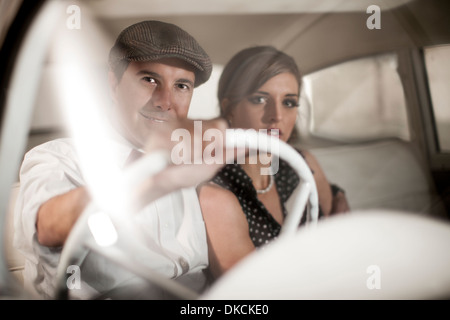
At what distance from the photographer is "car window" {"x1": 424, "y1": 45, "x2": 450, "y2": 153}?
Result: 121 centimetres

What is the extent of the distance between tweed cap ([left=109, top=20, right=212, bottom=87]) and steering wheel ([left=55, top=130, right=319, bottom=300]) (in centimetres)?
22

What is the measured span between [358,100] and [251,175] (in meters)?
0.41

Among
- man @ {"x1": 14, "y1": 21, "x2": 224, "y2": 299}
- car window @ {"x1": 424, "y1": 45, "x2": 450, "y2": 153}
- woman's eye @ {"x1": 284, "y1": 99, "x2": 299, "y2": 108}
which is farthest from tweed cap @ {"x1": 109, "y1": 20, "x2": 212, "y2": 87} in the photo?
car window @ {"x1": 424, "y1": 45, "x2": 450, "y2": 153}

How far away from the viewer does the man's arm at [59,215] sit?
908 mm

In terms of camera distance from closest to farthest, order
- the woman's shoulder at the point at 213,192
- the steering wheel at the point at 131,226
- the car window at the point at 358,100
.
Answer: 1. the steering wheel at the point at 131,226
2. the woman's shoulder at the point at 213,192
3. the car window at the point at 358,100

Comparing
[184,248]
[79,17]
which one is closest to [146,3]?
[79,17]

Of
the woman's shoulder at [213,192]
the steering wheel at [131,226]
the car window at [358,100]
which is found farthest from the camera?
the car window at [358,100]

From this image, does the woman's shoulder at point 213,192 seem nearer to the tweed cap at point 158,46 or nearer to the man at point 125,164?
the man at point 125,164

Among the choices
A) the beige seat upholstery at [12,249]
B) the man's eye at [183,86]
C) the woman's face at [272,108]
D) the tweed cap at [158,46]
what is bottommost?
the beige seat upholstery at [12,249]

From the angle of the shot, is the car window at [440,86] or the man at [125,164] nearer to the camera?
the man at [125,164]

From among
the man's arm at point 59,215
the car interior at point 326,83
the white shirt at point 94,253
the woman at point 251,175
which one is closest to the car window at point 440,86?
the car interior at point 326,83

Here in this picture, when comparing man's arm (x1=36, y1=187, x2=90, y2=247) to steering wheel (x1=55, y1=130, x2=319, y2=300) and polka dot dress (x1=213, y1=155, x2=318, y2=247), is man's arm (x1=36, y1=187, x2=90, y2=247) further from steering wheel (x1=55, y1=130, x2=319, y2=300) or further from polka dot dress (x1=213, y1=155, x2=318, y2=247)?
polka dot dress (x1=213, y1=155, x2=318, y2=247)

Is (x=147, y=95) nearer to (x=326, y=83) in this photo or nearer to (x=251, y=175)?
(x=251, y=175)

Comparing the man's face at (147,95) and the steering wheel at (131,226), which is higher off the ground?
the man's face at (147,95)
